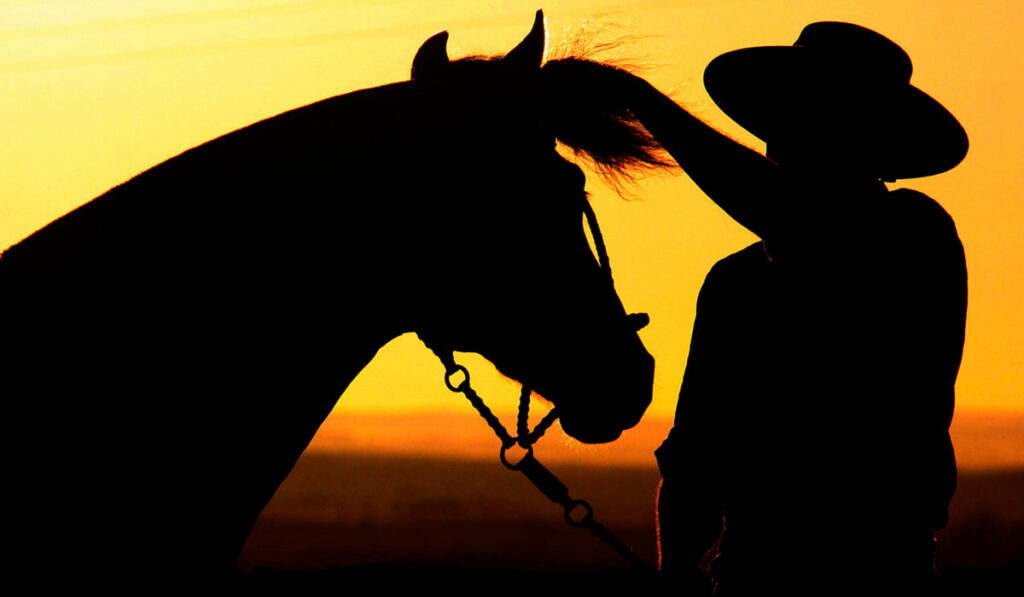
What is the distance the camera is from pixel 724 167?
7.95 feet

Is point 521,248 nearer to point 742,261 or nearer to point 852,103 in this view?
point 742,261

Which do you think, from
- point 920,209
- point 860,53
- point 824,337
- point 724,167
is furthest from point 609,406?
point 860,53

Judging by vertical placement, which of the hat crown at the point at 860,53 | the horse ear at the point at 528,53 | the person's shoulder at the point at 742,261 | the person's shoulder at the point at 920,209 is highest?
the horse ear at the point at 528,53

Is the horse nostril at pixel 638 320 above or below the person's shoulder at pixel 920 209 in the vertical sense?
below

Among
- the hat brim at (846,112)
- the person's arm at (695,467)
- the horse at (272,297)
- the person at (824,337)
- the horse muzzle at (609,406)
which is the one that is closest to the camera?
the horse at (272,297)

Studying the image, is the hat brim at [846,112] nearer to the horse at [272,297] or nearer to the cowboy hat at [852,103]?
the cowboy hat at [852,103]

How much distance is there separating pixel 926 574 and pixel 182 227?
68.5 inches

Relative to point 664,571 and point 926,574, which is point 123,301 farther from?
point 926,574

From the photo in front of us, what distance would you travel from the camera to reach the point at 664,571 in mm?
2676

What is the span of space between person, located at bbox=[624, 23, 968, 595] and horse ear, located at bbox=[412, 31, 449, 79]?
48 cm

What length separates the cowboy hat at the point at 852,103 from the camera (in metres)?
2.48

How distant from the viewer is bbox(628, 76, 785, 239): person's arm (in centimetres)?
240

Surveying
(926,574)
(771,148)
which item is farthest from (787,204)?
(926,574)

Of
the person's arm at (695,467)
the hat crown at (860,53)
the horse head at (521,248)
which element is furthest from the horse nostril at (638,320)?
the hat crown at (860,53)
